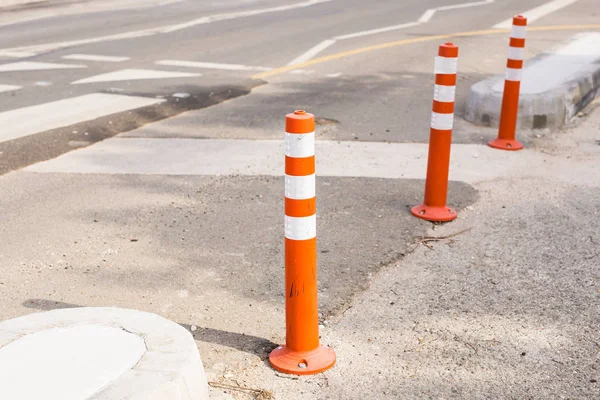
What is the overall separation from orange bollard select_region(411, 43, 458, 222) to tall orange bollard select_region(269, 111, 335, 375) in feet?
6.54

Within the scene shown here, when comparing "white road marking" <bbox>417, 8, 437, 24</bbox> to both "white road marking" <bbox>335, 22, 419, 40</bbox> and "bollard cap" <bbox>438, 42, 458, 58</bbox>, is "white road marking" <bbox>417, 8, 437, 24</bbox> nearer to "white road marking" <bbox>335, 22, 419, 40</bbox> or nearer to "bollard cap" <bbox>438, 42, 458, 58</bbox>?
"white road marking" <bbox>335, 22, 419, 40</bbox>

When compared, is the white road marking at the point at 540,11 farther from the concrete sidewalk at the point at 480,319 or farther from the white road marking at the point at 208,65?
the concrete sidewalk at the point at 480,319

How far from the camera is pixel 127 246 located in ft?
16.5

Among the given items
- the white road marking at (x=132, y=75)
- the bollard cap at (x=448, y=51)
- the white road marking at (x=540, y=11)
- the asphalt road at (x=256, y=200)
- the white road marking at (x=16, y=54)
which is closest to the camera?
the asphalt road at (x=256, y=200)

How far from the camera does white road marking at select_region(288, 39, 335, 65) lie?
11863mm

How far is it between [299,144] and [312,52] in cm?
940

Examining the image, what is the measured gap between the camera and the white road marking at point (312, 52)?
1186 cm

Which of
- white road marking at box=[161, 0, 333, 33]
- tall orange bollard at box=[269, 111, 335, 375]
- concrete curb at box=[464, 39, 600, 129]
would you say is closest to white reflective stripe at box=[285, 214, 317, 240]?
tall orange bollard at box=[269, 111, 335, 375]

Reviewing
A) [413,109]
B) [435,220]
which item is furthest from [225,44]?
[435,220]

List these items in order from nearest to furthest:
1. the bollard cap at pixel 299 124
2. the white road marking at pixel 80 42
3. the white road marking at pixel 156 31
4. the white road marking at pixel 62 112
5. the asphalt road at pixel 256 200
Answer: the bollard cap at pixel 299 124
the asphalt road at pixel 256 200
the white road marking at pixel 62 112
the white road marking at pixel 80 42
the white road marking at pixel 156 31

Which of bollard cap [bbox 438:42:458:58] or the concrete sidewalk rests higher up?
bollard cap [bbox 438:42:458:58]

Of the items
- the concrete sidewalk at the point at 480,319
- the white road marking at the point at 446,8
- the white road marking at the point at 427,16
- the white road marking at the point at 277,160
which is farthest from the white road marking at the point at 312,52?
the concrete sidewalk at the point at 480,319

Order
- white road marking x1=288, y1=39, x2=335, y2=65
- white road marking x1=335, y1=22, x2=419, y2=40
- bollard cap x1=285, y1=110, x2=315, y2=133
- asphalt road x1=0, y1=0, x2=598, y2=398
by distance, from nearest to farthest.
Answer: bollard cap x1=285, y1=110, x2=315, y2=133, asphalt road x1=0, y1=0, x2=598, y2=398, white road marking x1=288, y1=39, x2=335, y2=65, white road marking x1=335, y1=22, x2=419, y2=40

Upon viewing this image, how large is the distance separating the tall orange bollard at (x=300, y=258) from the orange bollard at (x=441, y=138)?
1.99 meters
